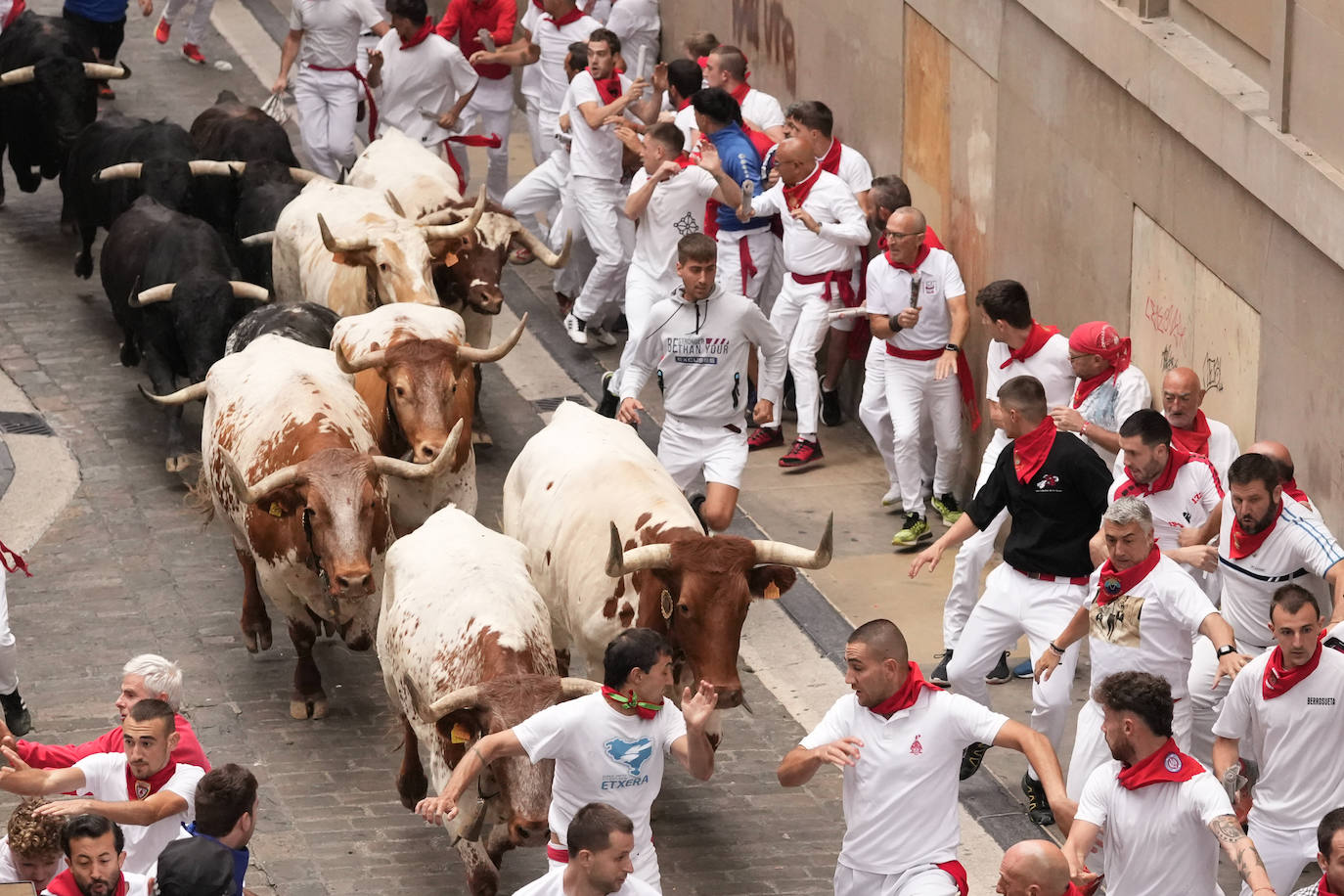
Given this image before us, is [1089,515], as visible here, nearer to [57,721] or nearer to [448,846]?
[448,846]

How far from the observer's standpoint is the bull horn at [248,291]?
15.1 meters

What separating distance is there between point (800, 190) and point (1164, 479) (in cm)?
527

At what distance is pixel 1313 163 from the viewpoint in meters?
10.5

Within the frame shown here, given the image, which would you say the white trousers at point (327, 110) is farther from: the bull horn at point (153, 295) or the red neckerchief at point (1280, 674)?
the red neckerchief at point (1280, 674)

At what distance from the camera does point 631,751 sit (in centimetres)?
869

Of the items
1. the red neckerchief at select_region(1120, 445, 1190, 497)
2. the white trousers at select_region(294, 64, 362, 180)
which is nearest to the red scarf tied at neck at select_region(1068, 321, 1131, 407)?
the red neckerchief at select_region(1120, 445, 1190, 497)

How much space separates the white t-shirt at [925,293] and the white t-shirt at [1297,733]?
215 inches

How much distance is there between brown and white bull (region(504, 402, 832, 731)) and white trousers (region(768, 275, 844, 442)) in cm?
315

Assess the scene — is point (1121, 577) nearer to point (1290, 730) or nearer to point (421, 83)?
point (1290, 730)

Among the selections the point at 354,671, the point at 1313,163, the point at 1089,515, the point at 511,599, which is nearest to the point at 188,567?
the point at 354,671

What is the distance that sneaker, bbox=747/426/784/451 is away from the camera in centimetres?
1588

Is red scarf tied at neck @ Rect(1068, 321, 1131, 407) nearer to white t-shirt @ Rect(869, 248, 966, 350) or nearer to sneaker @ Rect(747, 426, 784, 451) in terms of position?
white t-shirt @ Rect(869, 248, 966, 350)

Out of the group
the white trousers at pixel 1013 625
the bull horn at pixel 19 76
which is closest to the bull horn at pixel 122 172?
the bull horn at pixel 19 76

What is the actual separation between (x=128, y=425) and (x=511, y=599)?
22.4ft
